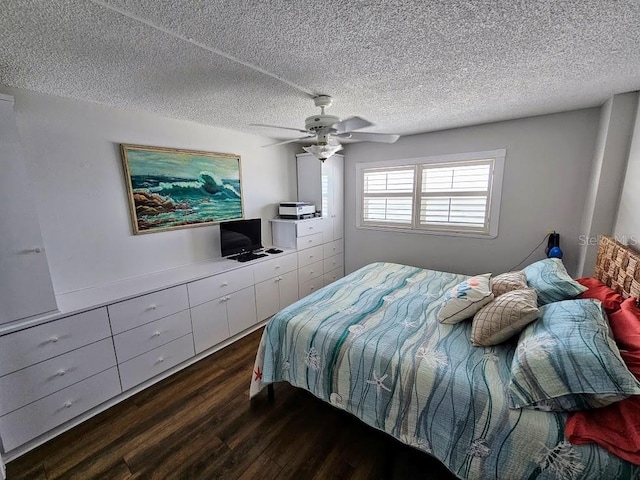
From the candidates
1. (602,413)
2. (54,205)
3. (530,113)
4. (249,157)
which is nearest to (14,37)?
(54,205)

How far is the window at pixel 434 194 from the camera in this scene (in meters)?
3.08

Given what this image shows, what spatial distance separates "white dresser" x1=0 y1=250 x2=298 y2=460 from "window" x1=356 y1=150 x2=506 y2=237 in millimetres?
2081

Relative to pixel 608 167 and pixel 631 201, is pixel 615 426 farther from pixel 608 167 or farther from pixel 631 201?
pixel 608 167

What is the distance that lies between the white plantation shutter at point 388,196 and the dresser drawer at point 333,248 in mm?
543

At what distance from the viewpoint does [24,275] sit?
162 cm

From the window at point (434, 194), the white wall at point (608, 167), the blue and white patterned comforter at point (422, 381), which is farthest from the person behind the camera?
the window at point (434, 194)

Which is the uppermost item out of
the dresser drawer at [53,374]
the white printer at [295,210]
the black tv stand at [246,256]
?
the white printer at [295,210]

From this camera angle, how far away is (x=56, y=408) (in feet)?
5.74

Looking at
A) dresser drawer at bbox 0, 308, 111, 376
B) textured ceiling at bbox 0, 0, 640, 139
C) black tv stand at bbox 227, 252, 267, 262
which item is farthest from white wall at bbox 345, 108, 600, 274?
dresser drawer at bbox 0, 308, 111, 376

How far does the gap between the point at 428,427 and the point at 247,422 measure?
4.08 ft

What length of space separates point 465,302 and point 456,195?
198 centimetres

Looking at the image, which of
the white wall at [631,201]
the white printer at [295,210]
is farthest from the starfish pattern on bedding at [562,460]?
the white printer at [295,210]

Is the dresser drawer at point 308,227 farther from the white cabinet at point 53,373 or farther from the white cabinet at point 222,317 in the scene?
the white cabinet at point 53,373

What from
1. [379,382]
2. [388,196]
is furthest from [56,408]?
[388,196]
